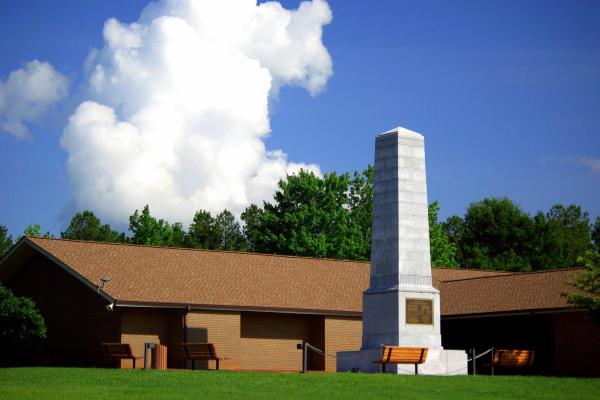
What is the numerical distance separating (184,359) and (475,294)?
40.3ft

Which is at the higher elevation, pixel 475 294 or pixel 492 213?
pixel 492 213

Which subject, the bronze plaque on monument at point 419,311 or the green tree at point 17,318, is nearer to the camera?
the bronze plaque on monument at point 419,311

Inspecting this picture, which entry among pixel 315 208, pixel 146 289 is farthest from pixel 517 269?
pixel 146 289

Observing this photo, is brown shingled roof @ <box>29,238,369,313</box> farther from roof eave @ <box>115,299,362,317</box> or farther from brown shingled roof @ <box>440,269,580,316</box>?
brown shingled roof @ <box>440,269,580,316</box>

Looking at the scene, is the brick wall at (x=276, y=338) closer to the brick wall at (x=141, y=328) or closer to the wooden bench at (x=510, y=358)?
the brick wall at (x=141, y=328)

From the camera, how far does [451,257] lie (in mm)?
69188

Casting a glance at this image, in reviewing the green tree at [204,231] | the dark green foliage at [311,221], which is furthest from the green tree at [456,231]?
the green tree at [204,231]

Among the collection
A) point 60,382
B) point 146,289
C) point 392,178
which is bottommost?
point 60,382

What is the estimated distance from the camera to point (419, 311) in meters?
29.0

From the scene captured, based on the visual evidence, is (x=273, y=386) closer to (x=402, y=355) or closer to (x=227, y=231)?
(x=402, y=355)

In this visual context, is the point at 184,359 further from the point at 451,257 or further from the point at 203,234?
the point at 203,234

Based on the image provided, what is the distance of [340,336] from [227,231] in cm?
6015

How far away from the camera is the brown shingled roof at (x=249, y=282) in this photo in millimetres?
35281

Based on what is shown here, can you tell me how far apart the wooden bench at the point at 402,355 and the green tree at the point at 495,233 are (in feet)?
153
